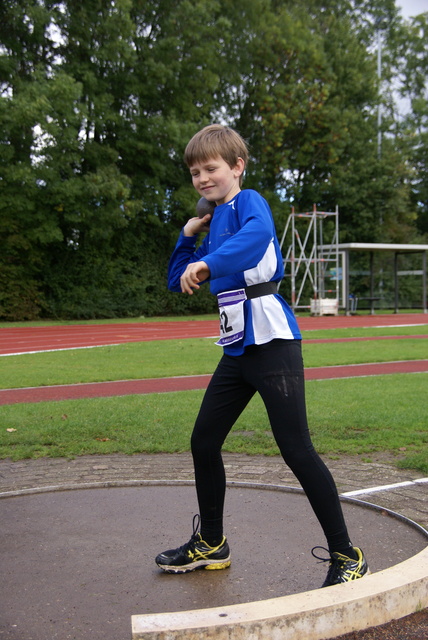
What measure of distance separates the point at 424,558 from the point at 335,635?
0.65 meters

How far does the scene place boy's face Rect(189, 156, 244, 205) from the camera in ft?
11.5

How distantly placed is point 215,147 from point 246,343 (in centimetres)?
93

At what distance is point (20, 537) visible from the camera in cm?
410

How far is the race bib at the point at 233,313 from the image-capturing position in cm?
334

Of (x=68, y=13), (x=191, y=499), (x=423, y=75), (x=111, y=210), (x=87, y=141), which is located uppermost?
(x=423, y=75)

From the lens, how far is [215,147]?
11.3 feet

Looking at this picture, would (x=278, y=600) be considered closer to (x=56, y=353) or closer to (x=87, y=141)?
(x=56, y=353)

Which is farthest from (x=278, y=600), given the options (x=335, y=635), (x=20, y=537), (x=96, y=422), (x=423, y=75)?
(x=423, y=75)

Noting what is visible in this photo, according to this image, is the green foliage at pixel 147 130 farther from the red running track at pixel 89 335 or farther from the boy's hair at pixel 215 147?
the boy's hair at pixel 215 147

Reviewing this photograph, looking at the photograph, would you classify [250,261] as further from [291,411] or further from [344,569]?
[344,569]

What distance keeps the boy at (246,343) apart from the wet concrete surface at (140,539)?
24 cm

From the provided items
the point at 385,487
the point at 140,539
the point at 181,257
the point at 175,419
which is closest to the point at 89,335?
the point at 175,419

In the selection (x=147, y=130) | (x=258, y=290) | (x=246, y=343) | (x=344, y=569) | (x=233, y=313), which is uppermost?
(x=147, y=130)

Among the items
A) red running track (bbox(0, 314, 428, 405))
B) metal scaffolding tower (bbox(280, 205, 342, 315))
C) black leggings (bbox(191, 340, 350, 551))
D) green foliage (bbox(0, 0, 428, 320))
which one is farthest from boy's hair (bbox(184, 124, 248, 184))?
metal scaffolding tower (bbox(280, 205, 342, 315))
